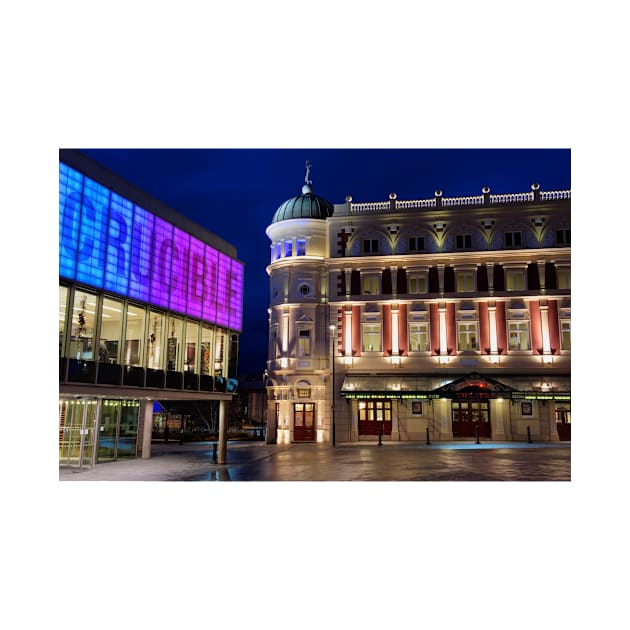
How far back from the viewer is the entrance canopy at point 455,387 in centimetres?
3666

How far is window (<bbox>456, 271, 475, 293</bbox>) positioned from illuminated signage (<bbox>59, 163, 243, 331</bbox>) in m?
16.8

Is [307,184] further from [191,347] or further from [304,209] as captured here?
[191,347]

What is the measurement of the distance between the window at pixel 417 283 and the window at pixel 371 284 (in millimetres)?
2121

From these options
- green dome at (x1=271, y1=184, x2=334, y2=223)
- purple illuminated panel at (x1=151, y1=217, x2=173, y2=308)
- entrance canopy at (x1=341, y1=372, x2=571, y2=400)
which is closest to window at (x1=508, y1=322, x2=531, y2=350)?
entrance canopy at (x1=341, y1=372, x2=571, y2=400)

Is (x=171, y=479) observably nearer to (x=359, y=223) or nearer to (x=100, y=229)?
(x=100, y=229)

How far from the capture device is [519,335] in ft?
127

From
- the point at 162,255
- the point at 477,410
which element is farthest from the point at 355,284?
the point at 162,255

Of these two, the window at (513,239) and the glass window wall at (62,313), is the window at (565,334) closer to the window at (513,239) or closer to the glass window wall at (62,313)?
the window at (513,239)

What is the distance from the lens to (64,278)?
746 inches

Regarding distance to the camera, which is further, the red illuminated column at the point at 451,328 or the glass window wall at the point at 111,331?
the red illuminated column at the point at 451,328

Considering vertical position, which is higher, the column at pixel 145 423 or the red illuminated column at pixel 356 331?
the red illuminated column at pixel 356 331

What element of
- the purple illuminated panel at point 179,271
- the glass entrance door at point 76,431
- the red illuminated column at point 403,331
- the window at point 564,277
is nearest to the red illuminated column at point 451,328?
the red illuminated column at point 403,331

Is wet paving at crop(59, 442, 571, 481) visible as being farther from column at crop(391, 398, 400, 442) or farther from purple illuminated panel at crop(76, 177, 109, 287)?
column at crop(391, 398, 400, 442)

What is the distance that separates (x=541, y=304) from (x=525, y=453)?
13.6 meters
